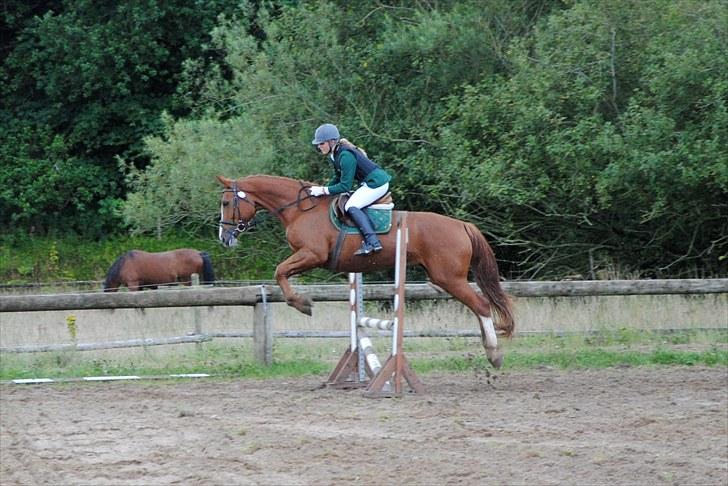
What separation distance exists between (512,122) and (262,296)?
795cm

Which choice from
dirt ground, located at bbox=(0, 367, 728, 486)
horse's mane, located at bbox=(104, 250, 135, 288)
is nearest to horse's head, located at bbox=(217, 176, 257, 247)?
dirt ground, located at bbox=(0, 367, 728, 486)

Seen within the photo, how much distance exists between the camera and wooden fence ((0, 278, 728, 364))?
1099 cm

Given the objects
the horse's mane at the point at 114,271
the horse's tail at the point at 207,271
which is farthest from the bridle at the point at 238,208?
the horse's tail at the point at 207,271

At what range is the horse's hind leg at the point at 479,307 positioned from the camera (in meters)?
10.4

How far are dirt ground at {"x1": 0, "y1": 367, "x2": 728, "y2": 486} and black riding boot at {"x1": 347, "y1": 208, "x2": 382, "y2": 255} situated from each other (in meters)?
1.40

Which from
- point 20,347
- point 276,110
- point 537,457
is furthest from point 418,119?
point 537,457

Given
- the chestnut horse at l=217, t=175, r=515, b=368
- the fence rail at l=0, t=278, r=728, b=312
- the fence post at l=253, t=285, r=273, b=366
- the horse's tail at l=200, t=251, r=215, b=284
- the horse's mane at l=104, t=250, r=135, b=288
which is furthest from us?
the horse's tail at l=200, t=251, r=215, b=284

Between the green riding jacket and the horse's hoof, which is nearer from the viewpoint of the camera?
the green riding jacket

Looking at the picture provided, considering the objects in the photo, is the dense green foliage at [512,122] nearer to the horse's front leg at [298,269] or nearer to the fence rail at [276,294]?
the fence rail at [276,294]

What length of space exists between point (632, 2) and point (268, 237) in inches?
331

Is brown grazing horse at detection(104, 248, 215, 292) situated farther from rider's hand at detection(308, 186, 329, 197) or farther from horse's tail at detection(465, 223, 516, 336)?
horse's tail at detection(465, 223, 516, 336)

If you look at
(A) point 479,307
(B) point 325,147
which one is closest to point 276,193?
(B) point 325,147

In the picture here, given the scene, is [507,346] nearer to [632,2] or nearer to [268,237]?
[632,2]

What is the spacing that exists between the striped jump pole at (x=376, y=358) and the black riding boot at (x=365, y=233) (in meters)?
0.26
